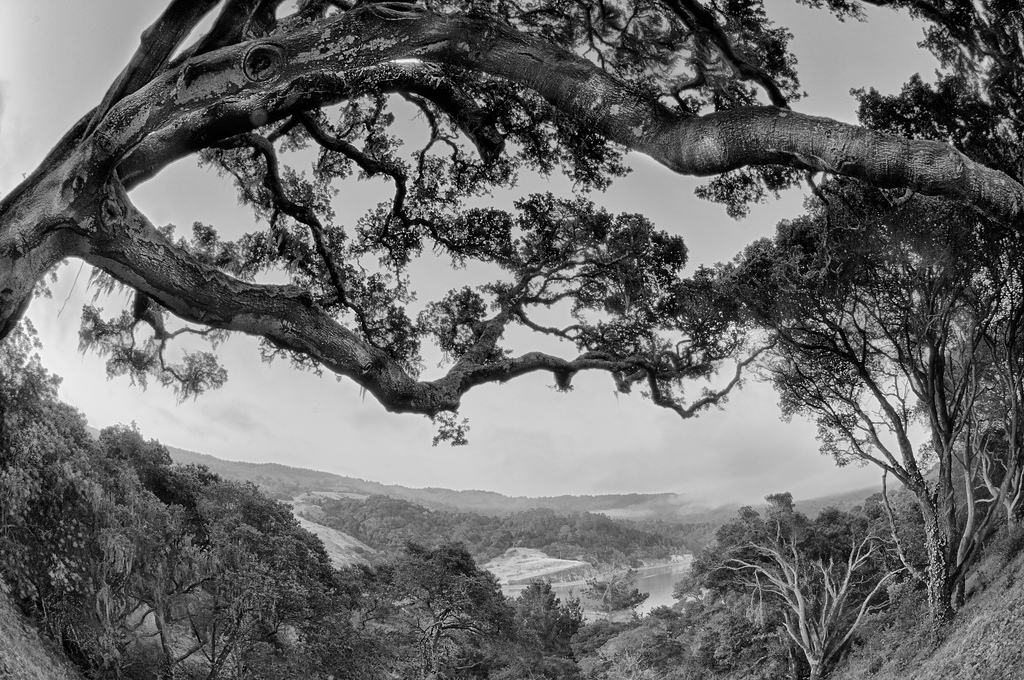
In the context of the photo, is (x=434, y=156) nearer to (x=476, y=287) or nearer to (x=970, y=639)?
(x=476, y=287)

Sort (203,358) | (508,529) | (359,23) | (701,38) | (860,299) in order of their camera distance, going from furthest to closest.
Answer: (508,529)
(860,299)
(203,358)
(701,38)
(359,23)

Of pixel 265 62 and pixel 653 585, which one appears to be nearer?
pixel 265 62

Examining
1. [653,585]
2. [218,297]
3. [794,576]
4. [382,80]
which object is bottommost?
[653,585]

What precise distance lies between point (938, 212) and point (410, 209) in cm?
742

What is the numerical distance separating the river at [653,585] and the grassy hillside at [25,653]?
6537 cm

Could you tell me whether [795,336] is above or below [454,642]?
above

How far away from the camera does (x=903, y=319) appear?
10.9 m

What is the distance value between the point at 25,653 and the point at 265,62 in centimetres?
1382

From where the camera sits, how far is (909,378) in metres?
11.3

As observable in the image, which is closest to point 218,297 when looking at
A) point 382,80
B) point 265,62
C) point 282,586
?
point 265,62

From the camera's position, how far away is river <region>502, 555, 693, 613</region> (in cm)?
7969

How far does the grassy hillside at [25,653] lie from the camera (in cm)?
1030

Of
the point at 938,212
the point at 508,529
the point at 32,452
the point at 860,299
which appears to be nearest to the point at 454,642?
the point at 32,452

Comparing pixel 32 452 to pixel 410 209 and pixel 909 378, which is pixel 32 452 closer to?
pixel 410 209
